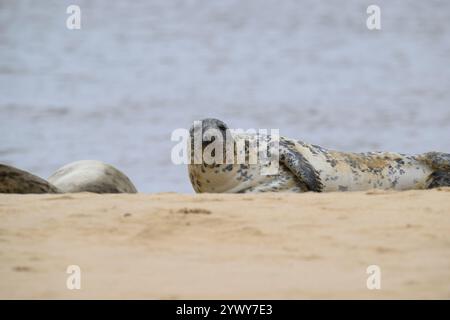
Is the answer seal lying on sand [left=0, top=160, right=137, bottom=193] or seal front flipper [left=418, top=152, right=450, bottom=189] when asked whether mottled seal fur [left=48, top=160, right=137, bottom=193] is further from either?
seal front flipper [left=418, top=152, right=450, bottom=189]

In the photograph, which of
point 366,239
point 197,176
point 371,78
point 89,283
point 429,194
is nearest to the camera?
point 89,283

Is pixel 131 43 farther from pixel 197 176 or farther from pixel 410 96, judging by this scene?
pixel 197 176

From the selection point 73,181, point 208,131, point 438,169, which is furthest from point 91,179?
point 438,169

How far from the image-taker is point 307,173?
805 centimetres

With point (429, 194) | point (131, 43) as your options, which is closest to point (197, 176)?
point (429, 194)

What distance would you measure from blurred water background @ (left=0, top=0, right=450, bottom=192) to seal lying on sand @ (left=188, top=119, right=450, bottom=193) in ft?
13.0

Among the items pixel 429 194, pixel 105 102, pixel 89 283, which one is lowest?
pixel 89 283

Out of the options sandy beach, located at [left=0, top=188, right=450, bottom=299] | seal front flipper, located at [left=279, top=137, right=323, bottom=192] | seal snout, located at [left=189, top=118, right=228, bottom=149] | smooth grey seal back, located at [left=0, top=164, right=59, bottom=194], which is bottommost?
sandy beach, located at [left=0, top=188, right=450, bottom=299]

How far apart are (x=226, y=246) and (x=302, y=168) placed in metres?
2.84

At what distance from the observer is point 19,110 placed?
54.7 ft

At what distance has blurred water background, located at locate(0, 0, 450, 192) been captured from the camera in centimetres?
1478

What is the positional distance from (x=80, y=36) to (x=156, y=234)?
18.1 metres

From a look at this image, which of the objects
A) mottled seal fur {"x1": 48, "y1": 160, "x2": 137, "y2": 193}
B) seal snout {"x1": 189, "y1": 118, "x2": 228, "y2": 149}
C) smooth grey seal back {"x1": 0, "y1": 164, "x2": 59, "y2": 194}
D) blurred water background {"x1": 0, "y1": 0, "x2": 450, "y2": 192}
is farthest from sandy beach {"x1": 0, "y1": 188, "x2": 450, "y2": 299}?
blurred water background {"x1": 0, "y1": 0, "x2": 450, "y2": 192}

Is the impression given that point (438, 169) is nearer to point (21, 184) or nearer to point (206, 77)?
point (21, 184)
